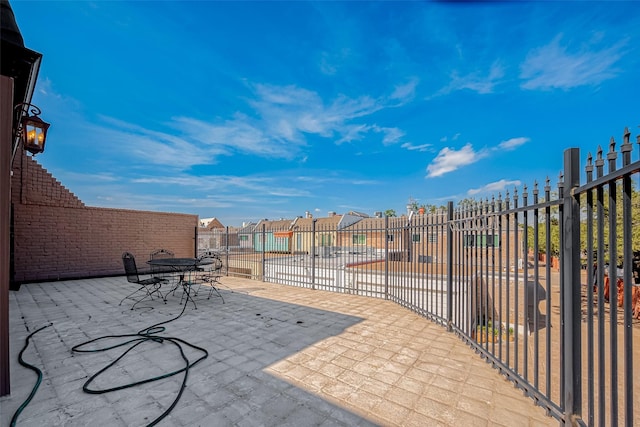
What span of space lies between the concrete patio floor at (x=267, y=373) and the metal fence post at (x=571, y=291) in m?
0.36

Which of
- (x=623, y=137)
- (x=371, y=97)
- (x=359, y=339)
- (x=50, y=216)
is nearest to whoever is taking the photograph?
(x=623, y=137)

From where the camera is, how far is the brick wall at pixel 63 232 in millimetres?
8203

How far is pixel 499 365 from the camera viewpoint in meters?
2.71

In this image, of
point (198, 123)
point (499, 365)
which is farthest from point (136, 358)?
point (198, 123)

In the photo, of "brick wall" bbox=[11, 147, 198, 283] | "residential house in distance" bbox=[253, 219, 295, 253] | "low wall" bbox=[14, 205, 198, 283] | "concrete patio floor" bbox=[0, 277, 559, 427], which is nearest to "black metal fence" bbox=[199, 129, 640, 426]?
"concrete patio floor" bbox=[0, 277, 559, 427]

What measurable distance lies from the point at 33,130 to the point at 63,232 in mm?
6018

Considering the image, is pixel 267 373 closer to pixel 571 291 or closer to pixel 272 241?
pixel 571 291

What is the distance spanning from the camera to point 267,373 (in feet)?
8.90

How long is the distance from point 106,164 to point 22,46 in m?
12.3

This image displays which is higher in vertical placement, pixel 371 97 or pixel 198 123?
pixel 371 97

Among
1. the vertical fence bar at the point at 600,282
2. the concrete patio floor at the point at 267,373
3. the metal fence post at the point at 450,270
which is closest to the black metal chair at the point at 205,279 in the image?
the concrete patio floor at the point at 267,373

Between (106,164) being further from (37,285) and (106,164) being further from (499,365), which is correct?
(499,365)

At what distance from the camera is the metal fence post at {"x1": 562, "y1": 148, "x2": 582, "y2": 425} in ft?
5.91

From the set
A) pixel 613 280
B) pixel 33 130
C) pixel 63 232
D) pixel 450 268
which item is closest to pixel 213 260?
pixel 63 232
